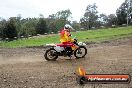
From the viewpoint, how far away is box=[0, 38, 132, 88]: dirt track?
9592 millimetres

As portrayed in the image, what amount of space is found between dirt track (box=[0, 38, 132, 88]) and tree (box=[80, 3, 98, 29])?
250 feet

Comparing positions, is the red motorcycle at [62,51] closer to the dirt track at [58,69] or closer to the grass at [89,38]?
the dirt track at [58,69]

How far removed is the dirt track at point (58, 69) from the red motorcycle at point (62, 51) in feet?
0.94

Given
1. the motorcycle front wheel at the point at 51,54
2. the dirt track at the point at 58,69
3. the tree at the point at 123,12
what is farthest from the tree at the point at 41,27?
the motorcycle front wheel at the point at 51,54

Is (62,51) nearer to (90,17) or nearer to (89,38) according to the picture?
(89,38)

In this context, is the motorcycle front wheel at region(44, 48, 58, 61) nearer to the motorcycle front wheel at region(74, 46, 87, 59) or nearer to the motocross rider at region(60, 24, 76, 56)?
the motocross rider at region(60, 24, 76, 56)

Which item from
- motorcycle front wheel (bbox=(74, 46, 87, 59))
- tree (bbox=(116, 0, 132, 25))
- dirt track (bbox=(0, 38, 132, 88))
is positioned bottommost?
dirt track (bbox=(0, 38, 132, 88))

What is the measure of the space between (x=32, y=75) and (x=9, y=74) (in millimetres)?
945

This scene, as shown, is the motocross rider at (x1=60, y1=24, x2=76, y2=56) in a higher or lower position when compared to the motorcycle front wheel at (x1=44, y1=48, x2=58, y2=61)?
higher

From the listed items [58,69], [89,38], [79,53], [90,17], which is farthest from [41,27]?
[58,69]

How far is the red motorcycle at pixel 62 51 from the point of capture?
14.2 m

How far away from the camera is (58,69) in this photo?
1205 centimetres

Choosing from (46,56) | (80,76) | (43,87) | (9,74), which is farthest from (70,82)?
(80,76)

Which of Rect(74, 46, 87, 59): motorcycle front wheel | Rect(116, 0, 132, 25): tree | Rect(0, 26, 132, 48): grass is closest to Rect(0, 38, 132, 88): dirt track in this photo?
Rect(74, 46, 87, 59): motorcycle front wheel
